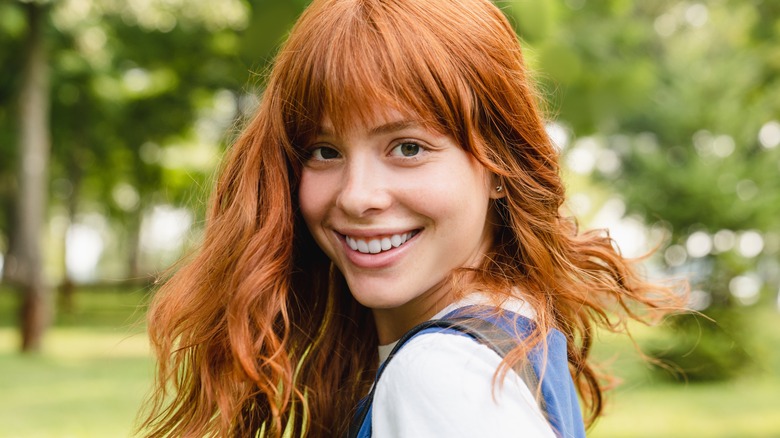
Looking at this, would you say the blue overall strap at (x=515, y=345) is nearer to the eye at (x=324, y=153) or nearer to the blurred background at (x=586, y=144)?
the eye at (x=324, y=153)

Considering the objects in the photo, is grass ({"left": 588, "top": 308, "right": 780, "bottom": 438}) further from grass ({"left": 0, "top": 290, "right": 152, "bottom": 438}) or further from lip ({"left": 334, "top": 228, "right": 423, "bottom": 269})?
lip ({"left": 334, "top": 228, "right": 423, "bottom": 269})

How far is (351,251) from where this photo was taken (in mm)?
1740

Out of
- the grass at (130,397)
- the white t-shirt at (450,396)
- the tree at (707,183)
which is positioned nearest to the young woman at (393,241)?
the white t-shirt at (450,396)

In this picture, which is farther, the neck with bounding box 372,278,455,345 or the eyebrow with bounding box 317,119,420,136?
the neck with bounding box 372,278,455,345

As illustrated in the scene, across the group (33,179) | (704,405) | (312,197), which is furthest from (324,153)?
(33,179)

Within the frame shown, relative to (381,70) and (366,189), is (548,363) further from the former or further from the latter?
(381,70)

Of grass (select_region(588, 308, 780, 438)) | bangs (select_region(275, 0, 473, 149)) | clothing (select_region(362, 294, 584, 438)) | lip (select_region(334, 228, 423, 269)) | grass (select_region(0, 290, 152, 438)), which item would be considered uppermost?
bangs (select_region(275, 0, 473, 149))

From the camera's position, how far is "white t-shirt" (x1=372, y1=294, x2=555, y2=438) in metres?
1.29

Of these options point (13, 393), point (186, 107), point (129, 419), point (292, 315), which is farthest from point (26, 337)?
point (292, 315)

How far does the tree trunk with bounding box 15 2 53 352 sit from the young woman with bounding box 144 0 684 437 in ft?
42.4

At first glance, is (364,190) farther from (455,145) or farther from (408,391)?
(408,391)

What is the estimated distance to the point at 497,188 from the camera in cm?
182

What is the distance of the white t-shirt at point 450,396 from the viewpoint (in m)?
1.29

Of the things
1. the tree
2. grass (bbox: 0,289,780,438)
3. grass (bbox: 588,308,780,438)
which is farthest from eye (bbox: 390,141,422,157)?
the tree
